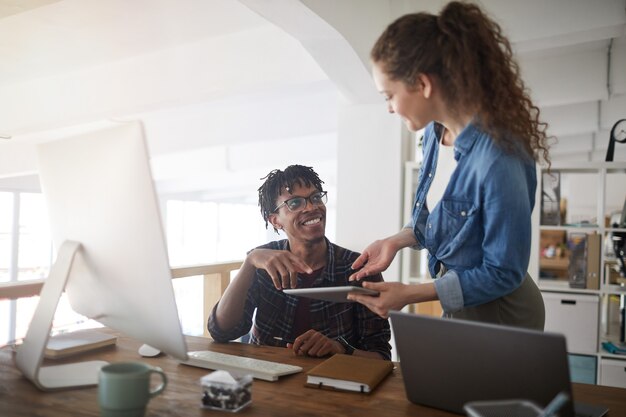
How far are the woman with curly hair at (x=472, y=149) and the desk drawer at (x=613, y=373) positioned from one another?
96.2 inches

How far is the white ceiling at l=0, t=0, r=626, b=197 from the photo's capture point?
3043mm

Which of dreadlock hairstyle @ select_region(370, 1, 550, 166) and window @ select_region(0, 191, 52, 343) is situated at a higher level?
dreadlock hairstyle @ select_region(370, 1, 550, 166)

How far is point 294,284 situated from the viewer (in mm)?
1786

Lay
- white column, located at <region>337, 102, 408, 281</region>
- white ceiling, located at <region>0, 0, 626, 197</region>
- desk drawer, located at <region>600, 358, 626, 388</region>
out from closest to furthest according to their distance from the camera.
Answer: white ceiling, located at <region>0, 0, 626, 197</region> → desk drawer, located at <region>600, 358, 626, 388</region> → white column, located at <region>337, 102, 408, 281</region>

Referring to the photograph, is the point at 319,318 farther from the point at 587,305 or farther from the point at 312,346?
the point at 587,305

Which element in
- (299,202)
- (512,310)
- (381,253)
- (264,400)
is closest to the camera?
(264,400)

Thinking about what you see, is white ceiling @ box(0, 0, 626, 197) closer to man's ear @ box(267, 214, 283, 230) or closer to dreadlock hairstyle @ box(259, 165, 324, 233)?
dreadlock hairstyle @ box(259, 165, 324, 233)

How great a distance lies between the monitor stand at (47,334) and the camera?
1.14 m

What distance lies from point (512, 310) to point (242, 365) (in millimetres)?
699

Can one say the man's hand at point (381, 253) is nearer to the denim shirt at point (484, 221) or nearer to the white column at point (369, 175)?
the denim shirt at point (484, 221)

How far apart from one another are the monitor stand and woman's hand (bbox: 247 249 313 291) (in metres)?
0.59

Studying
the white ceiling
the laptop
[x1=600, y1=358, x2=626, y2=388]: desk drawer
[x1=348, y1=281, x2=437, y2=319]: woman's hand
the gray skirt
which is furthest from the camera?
[x1=600, y1=358, x2=626, y2=388]: desk drawer

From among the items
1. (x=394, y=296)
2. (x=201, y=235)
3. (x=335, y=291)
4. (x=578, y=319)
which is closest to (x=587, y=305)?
(x=578, y=319)

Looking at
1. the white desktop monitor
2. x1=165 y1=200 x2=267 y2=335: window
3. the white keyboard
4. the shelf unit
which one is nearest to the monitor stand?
the white desktop monitor
